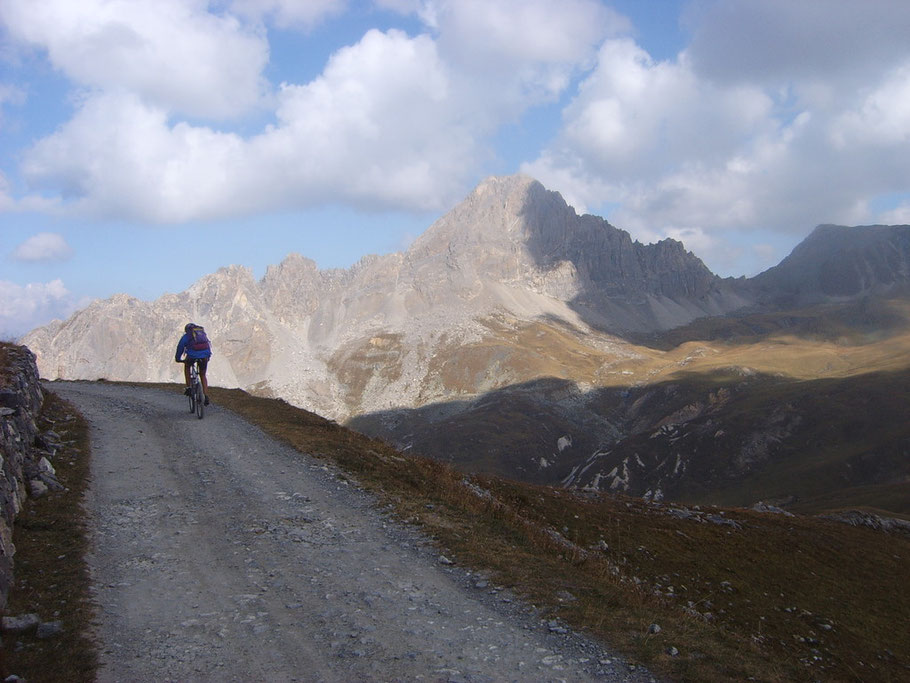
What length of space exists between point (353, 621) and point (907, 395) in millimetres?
194125

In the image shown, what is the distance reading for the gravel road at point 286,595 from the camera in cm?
913

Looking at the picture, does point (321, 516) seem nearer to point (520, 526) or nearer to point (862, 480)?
point (520, 526)

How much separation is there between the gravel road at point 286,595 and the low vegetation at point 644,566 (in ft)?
2.00

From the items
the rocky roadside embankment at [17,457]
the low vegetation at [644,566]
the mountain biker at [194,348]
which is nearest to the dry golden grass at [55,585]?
the low vegetation at [644,566]

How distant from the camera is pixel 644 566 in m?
26.0

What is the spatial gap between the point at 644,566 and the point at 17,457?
2317 cm

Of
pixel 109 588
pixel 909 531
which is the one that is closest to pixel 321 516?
pixel 109 588

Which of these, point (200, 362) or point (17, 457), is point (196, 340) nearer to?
point (200, 362)

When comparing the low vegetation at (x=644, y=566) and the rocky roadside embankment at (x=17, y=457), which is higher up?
the rocky roadside embankment at (x=17, y=457)

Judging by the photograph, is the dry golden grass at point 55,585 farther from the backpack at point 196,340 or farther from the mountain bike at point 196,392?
the backpack at point 196,340

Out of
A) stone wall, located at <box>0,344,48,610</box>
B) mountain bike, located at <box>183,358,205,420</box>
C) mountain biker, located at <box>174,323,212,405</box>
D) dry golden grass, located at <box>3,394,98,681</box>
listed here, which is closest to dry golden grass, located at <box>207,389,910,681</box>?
mountain bike, located at <box>183,358,205,420</box>

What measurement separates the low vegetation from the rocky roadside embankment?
0.49 meters

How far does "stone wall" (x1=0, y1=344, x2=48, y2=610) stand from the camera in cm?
1188

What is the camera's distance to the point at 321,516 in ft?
52.1
